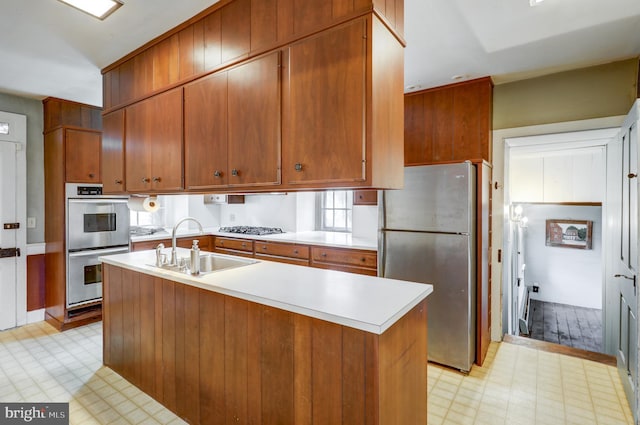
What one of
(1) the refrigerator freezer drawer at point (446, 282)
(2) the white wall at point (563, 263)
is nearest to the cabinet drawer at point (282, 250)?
(1) the refrigerator freezer drawer at point (446, 282)

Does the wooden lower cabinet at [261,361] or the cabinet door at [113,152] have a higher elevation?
the cabinet door at [113,152]

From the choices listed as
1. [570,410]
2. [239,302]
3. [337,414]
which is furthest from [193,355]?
[570,410]

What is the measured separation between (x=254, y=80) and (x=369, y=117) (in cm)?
79

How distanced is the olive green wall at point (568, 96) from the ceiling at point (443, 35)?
101mm

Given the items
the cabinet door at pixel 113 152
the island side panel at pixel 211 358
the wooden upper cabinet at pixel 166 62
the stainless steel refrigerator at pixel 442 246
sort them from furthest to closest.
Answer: the cabinet door at pixel 113 152 → the stainless steel refrigerator at pixel 442 246 → the wooden upper cabinet at pixel 166 62 → the island side panel at pixel 211 358

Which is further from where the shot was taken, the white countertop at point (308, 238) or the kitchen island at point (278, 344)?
the white countertop at point (308, 238)

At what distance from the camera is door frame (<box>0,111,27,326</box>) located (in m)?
3.53

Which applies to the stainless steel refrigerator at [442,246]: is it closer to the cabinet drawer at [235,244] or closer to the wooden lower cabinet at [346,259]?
the wooden lower cabinet at [346,259]

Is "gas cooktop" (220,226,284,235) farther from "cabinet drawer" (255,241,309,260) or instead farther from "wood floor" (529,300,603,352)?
"wood floor" (529,300,603,352)

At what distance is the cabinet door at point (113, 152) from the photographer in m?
2.78

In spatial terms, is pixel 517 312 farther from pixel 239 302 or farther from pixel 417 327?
pixel 239 302

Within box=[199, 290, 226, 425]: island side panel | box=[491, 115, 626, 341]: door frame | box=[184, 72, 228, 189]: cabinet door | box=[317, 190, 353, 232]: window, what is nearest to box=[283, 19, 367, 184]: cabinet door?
box=[184, 72, 228, 189]: cabinet door

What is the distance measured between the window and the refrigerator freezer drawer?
1.64 m

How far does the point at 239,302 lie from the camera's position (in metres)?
1.68
